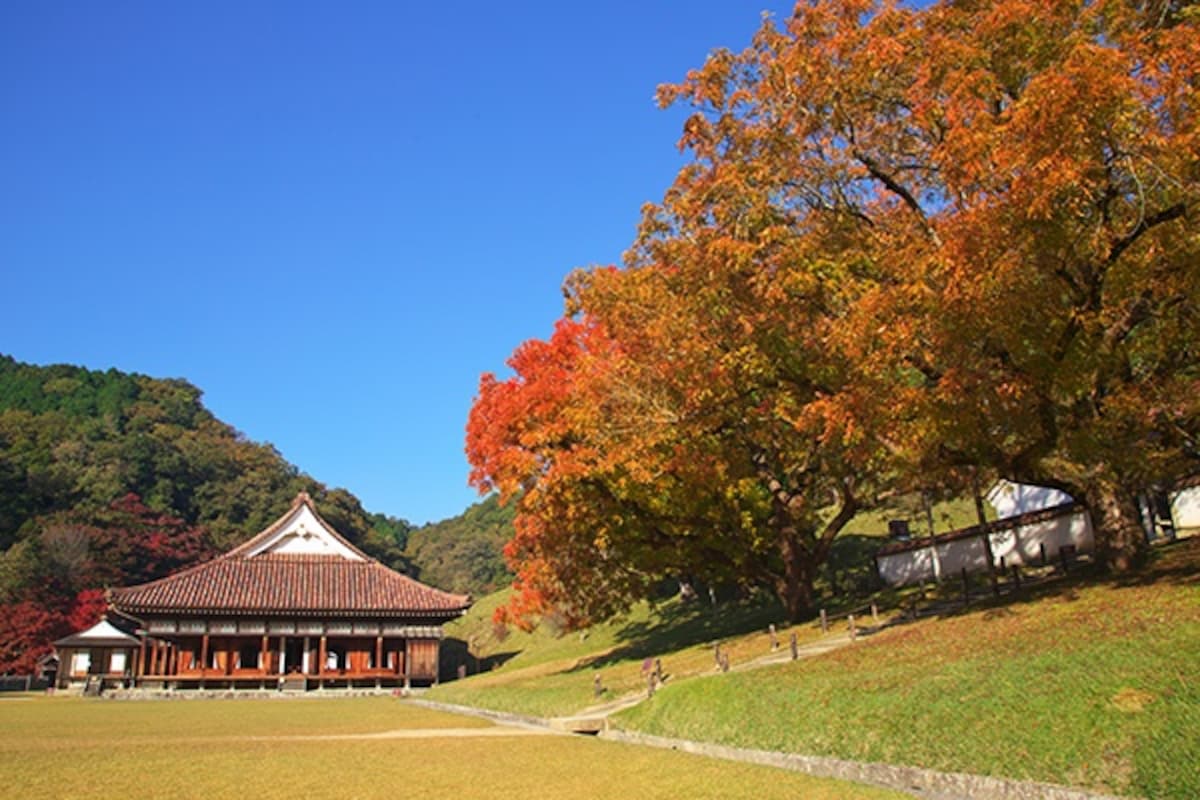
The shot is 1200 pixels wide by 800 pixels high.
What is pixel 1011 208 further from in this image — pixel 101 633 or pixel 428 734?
pixel 101 633

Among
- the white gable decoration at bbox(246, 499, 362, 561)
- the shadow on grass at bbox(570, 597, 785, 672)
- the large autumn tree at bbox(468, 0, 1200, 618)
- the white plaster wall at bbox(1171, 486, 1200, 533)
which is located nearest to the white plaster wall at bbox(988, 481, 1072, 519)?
the white plaster wall at bbox(1171, 486, 1200, 533)

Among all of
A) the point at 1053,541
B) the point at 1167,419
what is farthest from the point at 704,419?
the point at 1053,541

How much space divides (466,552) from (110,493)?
42369 millimetres

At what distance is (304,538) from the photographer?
4450cm

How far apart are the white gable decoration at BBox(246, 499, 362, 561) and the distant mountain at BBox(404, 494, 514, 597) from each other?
3282cm

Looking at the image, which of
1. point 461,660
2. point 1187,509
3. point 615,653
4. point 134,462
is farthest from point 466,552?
point 1187,509

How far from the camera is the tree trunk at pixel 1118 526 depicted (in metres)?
14.7

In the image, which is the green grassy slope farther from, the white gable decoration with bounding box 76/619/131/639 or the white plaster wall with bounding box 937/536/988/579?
the white gable decoration with bounding box 76/619/131/639

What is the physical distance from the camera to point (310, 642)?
40156 mm

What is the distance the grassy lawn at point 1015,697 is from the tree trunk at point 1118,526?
0.49 meters

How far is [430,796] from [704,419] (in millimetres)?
10745

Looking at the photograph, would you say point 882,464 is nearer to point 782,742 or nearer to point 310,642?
point 782,742

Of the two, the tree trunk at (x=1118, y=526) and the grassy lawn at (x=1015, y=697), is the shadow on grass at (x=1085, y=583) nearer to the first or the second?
the grassy lawn at (x=1015, y=697)

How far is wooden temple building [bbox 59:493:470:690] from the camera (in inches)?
1489
